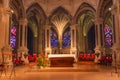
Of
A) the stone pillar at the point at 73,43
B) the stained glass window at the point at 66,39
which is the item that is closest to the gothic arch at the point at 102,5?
the stone pillar at the point at 73,43

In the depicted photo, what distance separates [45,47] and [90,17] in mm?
7656

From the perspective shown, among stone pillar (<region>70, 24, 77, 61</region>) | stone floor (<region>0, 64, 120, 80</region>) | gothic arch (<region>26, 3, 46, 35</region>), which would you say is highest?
gothic arch (<region>26, 3, 46, 35</region>)

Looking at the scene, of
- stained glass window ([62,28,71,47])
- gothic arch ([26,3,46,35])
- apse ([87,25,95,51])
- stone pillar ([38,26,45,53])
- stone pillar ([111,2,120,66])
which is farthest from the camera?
apse ([87,25,95,51])

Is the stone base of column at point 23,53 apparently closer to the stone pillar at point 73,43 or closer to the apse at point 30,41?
the stone pillar at point 73,43

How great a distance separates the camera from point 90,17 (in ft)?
75.1

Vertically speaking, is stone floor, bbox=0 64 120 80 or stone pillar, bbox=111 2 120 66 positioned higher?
stone pillar, bbox=111 2 120 66

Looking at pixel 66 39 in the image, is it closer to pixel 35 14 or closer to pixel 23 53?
pixel 35 14

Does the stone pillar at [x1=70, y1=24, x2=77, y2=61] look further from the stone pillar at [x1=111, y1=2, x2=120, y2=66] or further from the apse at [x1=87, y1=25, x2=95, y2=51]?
the stone pillar at [x1=111, y1=2, x2=120, y2=66]

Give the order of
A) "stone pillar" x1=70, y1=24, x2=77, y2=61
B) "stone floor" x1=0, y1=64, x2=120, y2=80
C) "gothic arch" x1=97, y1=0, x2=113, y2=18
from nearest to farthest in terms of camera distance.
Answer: "stone floor" x1=0, y1=64, x2=120, y2=80 < "gothic arch" x1=97, y1=0, x2=113, y2=18 < "stone pillar" x1=70, y1=24, x2=77, y2=61

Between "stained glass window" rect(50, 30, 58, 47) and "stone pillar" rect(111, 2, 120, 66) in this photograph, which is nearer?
"stone pillar" rect(111, 2, 120, 66)

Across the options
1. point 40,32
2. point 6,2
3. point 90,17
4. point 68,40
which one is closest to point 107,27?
point 90,17

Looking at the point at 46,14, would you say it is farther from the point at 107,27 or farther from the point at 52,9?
the point at 107,27

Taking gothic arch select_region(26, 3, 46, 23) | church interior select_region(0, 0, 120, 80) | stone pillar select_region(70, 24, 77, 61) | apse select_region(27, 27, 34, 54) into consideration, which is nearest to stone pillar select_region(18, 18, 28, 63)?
church interior select_region(0, 0, 120, 80)

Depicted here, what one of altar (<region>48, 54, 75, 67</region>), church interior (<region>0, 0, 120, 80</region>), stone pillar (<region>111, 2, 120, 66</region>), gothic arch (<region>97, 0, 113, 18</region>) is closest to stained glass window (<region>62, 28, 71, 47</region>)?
church interior (<region>0, 0, 120, 80</region>)
